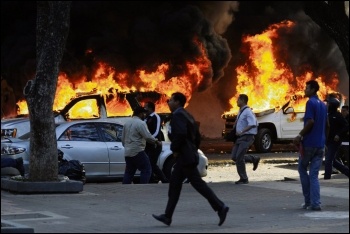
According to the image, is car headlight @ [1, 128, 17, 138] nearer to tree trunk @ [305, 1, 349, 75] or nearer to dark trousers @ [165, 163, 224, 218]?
tree trunk @ [305, 1, 349, 75]

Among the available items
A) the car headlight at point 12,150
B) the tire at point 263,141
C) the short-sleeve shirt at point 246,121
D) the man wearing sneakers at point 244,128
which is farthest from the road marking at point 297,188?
the tire at point 263,141

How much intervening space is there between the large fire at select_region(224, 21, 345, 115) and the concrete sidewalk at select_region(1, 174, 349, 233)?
15028mm

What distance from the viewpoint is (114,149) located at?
18.7 metres

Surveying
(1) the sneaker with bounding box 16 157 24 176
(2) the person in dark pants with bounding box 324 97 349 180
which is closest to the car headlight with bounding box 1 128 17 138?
(1) the sneaker with bounding box 16 157 24 176

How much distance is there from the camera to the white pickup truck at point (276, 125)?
95.9 feet

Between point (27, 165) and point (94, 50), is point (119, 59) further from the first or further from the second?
point (27, 165)

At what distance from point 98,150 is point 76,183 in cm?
288

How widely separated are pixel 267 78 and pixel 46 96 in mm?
18127

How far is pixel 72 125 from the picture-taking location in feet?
61.6

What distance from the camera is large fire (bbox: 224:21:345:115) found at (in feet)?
106

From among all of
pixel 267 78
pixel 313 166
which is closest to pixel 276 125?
pixel 267 78

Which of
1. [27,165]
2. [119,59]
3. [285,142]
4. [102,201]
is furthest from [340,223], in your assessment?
[119,59]

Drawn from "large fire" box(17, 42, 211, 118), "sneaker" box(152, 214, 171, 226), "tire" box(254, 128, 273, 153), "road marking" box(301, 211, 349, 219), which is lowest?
"road marking" box(301, 211, 349, 219)

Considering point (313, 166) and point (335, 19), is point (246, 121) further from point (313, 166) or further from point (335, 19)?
point (313, 166)
